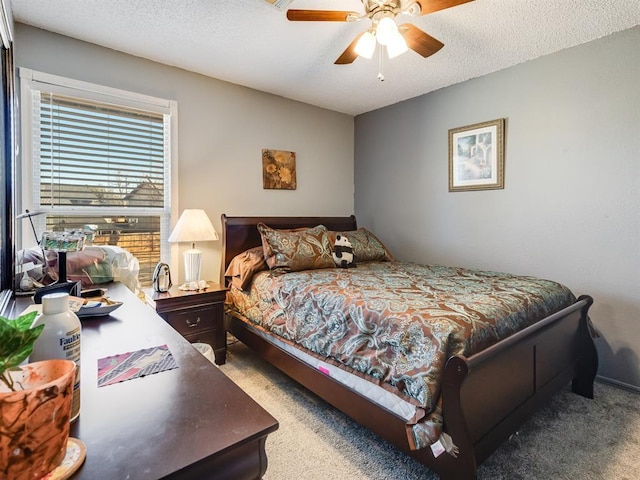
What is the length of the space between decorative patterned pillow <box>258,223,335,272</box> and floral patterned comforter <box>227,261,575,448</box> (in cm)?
10

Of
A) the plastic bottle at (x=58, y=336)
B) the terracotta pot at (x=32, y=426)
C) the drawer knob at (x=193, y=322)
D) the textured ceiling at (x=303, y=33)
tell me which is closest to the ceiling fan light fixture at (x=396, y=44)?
the textured ceiling at (x=303, y=33)

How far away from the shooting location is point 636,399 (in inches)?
90.8

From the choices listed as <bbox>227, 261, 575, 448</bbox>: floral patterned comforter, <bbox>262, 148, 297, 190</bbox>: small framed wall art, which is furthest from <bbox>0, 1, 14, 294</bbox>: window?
<bbox>262, 148, 297, 190</bbox>: small framed wall art

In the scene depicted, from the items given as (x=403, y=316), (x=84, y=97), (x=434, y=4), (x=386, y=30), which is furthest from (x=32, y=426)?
(x=84, y=97)

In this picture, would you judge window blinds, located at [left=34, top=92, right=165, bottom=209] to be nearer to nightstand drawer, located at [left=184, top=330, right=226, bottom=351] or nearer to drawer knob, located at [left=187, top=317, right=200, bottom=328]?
drawer knob, located at [left=187, top=317, right=200, bottom=328]

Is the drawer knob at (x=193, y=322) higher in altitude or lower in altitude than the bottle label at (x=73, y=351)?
lower

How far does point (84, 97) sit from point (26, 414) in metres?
2.88

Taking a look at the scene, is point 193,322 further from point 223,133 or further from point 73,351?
point 73,351

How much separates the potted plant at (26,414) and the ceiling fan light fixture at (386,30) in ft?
6.57

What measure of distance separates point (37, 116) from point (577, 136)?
4.03 meters

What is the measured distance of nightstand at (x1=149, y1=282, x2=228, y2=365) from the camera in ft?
8.41

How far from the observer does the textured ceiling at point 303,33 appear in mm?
2152

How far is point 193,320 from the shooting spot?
8.80 feet

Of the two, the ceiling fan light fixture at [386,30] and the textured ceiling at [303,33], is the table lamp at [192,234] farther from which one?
the ceiling fan light fixture at [386,30]
